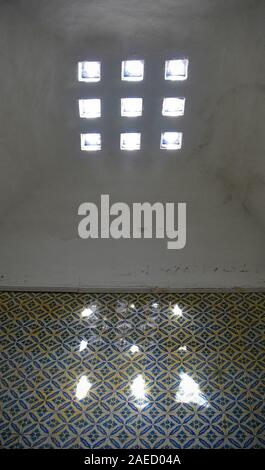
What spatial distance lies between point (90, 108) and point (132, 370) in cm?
209

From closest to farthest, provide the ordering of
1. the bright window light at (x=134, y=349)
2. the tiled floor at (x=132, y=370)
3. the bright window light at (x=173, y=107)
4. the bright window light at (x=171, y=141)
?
the tiled floor at (x=132, y=370) < the bright window light at (x=134, y=349) < the bright window light at (x=173, y=107) < the bright window light at (x=171, y=141)

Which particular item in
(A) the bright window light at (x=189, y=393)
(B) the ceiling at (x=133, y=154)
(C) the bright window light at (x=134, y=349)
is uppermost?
(B) the ceiling at (x=133, y=154)

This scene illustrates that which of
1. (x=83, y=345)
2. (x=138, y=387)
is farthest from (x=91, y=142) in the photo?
(x=138, y=387)

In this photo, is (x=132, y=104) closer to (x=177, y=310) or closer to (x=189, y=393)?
(x=177, y=310)

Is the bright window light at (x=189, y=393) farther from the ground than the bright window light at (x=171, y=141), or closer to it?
closer to it

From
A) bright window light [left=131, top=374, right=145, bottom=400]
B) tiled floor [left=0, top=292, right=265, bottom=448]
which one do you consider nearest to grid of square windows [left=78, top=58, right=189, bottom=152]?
tiled floor [left=0, top=292, right=265, bottom=448]

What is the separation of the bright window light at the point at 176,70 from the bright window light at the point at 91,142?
0.83m

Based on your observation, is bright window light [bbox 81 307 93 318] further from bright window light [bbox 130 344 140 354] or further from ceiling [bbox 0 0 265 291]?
bright window light [bbox 130 344 140 354]

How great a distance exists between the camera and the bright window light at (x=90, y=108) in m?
4.21

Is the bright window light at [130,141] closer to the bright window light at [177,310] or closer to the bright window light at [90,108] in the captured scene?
the bright window light at [90,108]

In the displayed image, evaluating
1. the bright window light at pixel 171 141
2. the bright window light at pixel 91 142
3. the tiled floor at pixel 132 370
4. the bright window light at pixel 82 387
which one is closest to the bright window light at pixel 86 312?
the tiled floor at pixel 132 370

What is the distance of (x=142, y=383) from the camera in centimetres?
→ 357

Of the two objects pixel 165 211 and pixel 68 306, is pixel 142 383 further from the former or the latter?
pixel 165 211

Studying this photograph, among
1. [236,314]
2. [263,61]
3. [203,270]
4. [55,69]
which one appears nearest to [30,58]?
[55,69]
